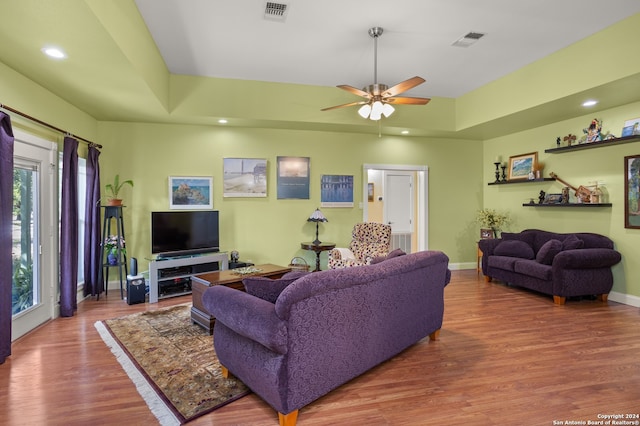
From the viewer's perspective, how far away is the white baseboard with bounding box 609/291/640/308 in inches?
186

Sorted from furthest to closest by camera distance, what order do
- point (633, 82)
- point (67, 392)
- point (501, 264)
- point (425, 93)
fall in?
point (425, 93) < point (501, 264) < point (633, 82) < point (67, 392)

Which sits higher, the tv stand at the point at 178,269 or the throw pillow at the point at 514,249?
the throw pillow at the point at 514,249

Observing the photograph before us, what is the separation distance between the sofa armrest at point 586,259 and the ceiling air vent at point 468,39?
9.80 feet

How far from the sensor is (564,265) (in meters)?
4.69

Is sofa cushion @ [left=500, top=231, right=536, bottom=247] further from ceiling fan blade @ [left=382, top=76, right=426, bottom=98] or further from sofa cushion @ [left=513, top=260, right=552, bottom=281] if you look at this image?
ceiling fan blade @ [left=382, top=76, right=426, bottom=98]

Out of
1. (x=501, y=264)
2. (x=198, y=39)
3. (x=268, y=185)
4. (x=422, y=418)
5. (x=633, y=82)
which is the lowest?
(x=422, y=418)

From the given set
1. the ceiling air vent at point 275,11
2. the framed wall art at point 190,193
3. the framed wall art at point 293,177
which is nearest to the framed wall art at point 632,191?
the framed wall art at point 293,177

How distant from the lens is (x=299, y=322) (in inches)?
82.0

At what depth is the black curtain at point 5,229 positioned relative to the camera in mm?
3045

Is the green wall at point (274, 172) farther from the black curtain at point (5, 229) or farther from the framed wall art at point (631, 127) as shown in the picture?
the framed wall art at point (631, 127)

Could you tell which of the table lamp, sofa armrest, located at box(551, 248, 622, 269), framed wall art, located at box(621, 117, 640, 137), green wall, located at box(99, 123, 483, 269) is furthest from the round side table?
framed wall art, located at box(621, 117, 640, 137)

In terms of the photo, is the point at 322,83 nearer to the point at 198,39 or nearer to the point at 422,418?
the point at 198,39

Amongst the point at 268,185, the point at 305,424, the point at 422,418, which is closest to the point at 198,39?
the point at 268,185

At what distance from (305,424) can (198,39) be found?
4117 millimetres
